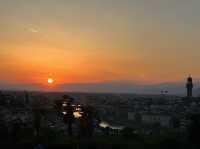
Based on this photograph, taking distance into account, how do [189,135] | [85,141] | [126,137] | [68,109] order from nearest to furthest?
1. [85,141]
2. [189,135]
3. [126,137]
4. [68,109]

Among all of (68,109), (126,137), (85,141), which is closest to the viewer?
(85,141)

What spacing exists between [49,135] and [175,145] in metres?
9.39

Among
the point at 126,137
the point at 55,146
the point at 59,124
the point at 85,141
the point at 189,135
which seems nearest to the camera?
the point at 55,146

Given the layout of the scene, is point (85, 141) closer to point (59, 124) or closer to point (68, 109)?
point (68, 109)

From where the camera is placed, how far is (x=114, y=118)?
9031 cm

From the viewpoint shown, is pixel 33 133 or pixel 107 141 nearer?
pixel 107 141

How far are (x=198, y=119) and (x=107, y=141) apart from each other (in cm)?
745

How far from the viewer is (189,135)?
111 ft

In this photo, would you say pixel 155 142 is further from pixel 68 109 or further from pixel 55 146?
→ pixel 68 109

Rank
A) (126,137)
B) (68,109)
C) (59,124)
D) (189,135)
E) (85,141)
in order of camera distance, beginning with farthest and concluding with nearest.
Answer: (59,124) → (68,109) → (126,137) → (189,135) → (85,141)

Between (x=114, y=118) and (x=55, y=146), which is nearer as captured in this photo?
(x=55, y=146)

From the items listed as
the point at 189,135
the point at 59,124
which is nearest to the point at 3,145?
the point at 189,135

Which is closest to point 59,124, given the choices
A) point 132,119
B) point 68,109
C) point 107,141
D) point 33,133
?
point 68,109

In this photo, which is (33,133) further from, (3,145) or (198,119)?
(198,119)
